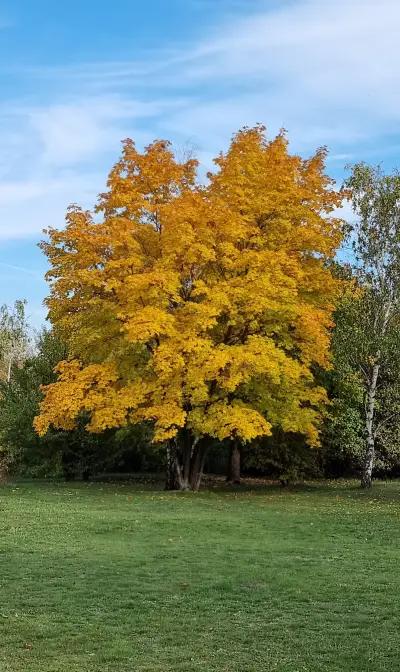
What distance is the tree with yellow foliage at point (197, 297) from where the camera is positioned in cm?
2273

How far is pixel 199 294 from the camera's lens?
24.5 metres

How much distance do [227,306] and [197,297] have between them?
1906 millimetres

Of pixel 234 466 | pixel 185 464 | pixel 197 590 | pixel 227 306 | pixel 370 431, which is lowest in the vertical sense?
pixel 197 590

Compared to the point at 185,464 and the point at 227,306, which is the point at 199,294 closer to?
the point at 227,306

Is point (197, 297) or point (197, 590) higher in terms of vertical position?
point (197, 297)

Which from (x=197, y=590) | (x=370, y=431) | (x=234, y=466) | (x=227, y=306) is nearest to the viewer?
(x=197, y=590)

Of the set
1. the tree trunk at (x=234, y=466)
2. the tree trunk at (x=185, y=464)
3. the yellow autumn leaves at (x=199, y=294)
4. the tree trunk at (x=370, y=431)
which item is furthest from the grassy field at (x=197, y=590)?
the tree trunk at (x=234, y=466)

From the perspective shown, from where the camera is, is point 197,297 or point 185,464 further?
point 185,464

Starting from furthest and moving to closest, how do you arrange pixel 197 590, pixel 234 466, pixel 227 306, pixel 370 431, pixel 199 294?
pixel 234 466
pixel 370 431
pixel 199 294
pixel 227 306
pixel 197 590

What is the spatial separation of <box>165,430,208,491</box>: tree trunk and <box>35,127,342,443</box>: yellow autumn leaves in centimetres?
226

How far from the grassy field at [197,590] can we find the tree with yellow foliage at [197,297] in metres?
4.48

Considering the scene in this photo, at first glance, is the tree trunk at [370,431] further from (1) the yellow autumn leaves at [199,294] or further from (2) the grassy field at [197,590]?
(2) the grassy field at [197,590]

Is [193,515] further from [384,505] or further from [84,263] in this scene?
[84,263]

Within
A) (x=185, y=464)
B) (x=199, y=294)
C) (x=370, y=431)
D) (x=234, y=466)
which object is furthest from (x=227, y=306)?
(x=234, y=466)
